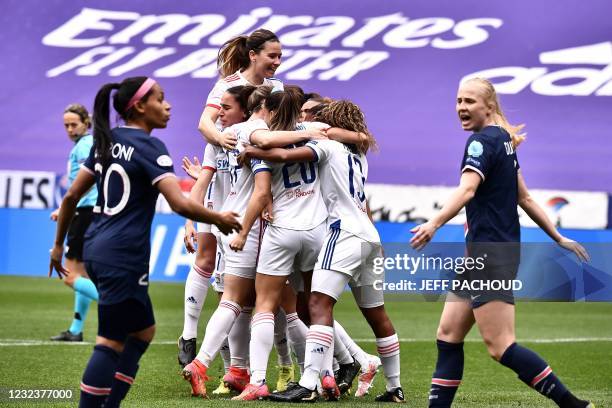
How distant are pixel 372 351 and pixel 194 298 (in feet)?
9.11

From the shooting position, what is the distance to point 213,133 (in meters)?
7.56

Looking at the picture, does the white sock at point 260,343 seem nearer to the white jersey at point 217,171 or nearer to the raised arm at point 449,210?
the white jersey at point 217,171

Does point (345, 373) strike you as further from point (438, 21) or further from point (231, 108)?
point (438, 21)

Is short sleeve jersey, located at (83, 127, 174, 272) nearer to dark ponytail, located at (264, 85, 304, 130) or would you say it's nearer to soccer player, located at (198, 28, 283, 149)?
dark ponytail, located at (264, 85, 304, 130)

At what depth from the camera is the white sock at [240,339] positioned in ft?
25.4

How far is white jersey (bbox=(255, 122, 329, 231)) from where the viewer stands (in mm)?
7227

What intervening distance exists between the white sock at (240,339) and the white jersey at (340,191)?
101cm

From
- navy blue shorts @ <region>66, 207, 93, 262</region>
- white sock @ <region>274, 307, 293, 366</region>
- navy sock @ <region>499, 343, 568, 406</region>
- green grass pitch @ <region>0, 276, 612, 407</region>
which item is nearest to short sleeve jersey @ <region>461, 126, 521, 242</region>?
navy sock @ <region>499, 343, 568, 406</region>

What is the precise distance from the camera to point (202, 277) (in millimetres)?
8273

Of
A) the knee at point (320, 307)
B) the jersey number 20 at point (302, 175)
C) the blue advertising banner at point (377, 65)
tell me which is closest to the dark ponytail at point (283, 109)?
the jersey number 20 at point (302, 175)

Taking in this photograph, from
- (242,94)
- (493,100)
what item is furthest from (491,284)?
(242,94)

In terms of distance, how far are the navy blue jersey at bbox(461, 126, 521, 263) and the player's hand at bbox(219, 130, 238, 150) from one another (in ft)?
6.23

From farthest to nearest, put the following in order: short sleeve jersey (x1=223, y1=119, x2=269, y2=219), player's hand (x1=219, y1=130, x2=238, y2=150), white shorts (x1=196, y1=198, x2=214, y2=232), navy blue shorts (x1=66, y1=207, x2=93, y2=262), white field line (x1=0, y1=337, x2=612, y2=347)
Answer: navy blue shorts (x1=66, y1=207, x2=93, y2=262) → white field line (x1=0, y1=337, x2=612, y2=347) → white shorts (x1=196, y1=198, x2=214, y2=232) → player's hand (x1=219, y1=130, x2=238, y2=150) → short sleeve jersey (x1=223, y1=119, x2=269, y2=219)

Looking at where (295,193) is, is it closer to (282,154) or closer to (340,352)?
(282,154)
